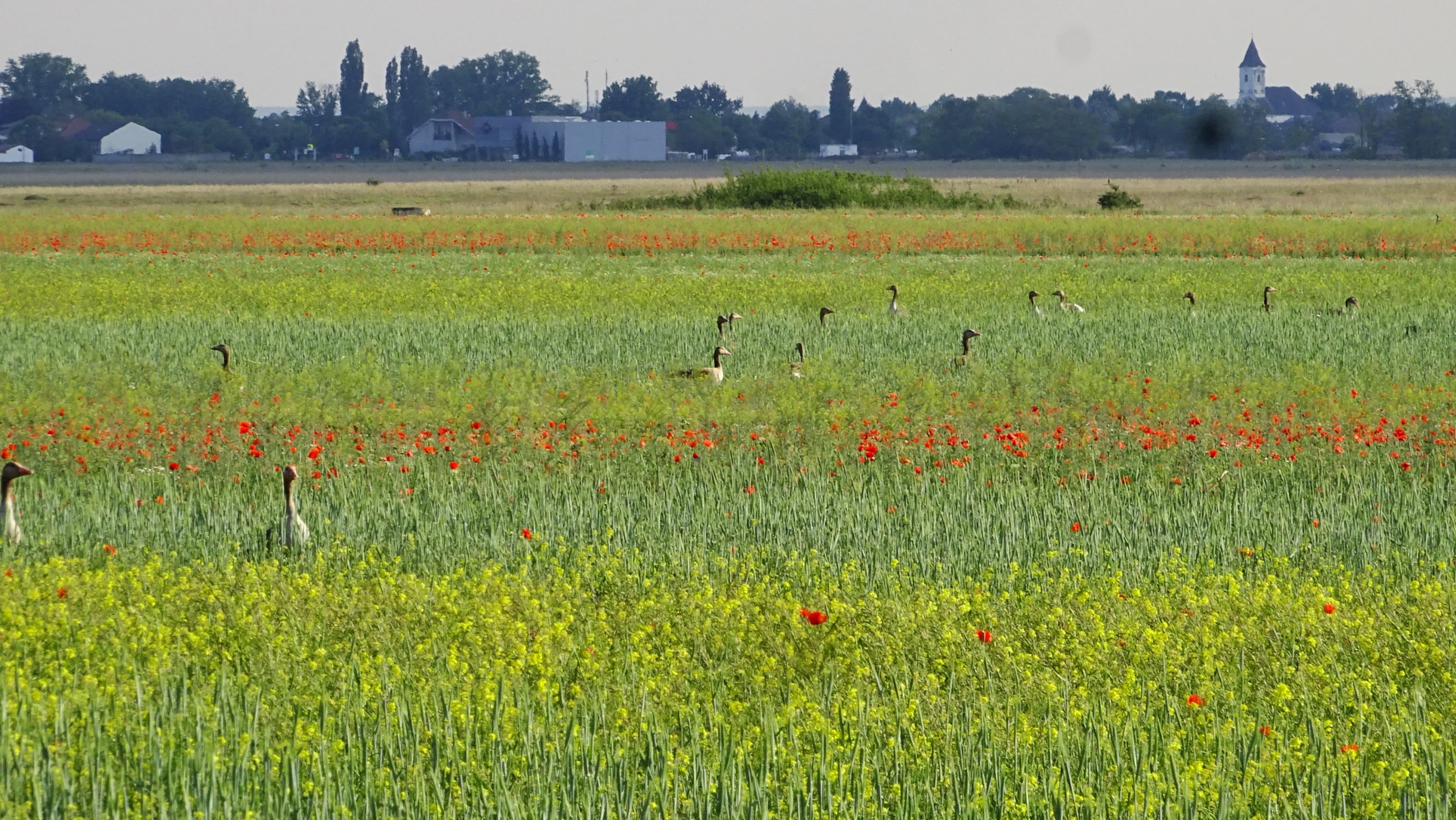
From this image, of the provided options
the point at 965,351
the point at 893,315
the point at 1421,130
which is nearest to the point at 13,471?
the point at 965,351

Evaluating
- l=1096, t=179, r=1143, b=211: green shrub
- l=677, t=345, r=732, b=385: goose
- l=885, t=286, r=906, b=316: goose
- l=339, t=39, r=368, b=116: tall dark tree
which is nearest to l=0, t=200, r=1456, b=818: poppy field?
l=677, t=345, r=732, b=385: goose

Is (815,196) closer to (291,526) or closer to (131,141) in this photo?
(291,526)

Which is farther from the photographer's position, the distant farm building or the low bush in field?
the distant farm building

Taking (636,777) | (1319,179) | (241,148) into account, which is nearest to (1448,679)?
(636,777)

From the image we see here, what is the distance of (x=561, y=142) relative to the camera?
500ft

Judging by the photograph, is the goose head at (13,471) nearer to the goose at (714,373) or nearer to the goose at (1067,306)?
the goose at (714,373)

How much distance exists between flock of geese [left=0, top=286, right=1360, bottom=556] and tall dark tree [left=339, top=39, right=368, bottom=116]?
18123cm

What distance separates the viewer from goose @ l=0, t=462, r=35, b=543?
8.85 metres

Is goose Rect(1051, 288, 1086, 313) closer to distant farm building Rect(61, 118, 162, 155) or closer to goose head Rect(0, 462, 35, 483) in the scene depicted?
goose head Rect(0, 462, 35, 483)

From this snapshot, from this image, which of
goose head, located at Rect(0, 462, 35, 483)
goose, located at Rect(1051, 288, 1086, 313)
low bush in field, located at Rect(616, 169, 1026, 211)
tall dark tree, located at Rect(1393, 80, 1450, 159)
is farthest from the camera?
tall dark tree, located at Rect(1393, 80, 1450, 159)

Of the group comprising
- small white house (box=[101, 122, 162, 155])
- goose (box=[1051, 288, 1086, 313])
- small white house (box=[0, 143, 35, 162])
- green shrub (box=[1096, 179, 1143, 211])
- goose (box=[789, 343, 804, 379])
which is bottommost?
goose (box=[789, 343, 804, 379])

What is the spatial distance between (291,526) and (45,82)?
209227 millimetres

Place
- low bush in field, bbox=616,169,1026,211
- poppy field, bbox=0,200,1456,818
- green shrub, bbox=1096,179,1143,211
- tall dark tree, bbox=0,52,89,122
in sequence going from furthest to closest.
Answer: tall dark tree, bbox=0,52,89,122 < low bush in field, bbox=616,169,1026,211 < green shrub, bbox=1096,179,1143,211 < poppy field, bbox=0,200,1456,818

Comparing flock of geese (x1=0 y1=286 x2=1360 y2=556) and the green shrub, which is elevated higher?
the green shrub
